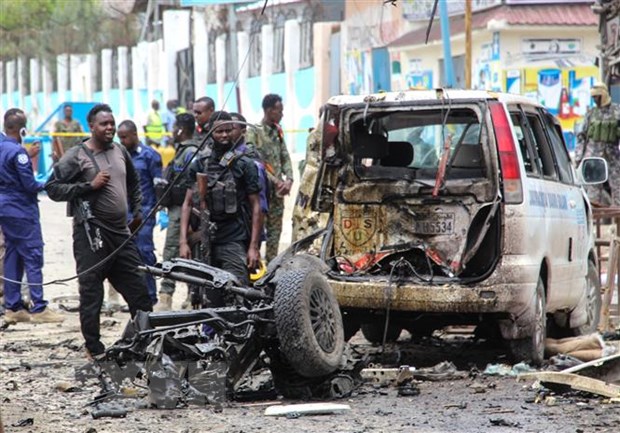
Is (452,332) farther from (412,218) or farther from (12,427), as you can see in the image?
(12,427)

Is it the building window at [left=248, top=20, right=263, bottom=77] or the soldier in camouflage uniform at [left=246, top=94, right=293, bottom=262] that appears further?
the building window at [left=248, top=20, right=263, bottom=77]

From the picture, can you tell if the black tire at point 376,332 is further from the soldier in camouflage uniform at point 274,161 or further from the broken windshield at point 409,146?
the soldier in camouflage uniform at point 274,161

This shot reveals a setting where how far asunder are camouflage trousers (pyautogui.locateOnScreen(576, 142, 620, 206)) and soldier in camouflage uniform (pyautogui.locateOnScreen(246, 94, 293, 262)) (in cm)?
576

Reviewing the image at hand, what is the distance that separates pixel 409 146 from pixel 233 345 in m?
2.79

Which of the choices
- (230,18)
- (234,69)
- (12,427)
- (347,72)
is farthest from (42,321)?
(230,18)

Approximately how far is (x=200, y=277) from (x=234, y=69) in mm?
27776

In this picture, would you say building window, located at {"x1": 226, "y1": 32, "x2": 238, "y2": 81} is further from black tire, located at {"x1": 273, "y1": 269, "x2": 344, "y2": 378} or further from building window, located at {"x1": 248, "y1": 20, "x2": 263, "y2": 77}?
black tire, located at {"x1": 273, "y1": 269, "x2": 344, "y2": 378}

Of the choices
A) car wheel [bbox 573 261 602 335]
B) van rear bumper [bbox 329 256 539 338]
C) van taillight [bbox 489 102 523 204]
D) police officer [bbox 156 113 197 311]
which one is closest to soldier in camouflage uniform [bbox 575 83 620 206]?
police officer [bbox 156 113 197 311]

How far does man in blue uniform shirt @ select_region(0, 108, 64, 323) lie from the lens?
12398 mm

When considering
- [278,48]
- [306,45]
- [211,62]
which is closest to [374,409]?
[306,45]

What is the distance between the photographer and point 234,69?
35812 mm

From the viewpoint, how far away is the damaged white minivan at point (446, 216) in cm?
902

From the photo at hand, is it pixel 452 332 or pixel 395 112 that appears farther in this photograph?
pixel 452 332

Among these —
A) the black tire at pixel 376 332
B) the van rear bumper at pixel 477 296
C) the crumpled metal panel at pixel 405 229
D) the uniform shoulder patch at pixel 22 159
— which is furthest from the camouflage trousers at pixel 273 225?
the van rear bumper at pixel 477 296
